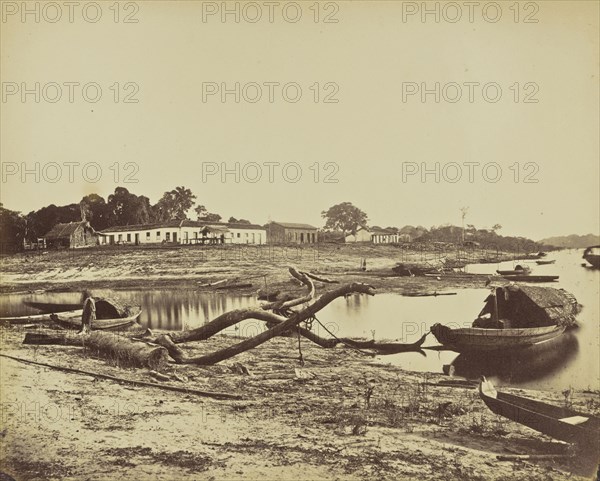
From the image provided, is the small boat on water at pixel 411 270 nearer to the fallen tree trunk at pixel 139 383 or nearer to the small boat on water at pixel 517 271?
the small boat on water at pixel 517 271

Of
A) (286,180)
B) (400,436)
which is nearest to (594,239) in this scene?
(400,436)

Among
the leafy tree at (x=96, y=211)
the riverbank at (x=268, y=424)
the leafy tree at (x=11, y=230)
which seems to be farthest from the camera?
the leafy tree at (x=11, y=230)

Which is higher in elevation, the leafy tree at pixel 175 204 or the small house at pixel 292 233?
the leafy tree at pixel 175 204

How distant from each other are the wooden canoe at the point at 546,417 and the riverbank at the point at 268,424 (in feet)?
0.27

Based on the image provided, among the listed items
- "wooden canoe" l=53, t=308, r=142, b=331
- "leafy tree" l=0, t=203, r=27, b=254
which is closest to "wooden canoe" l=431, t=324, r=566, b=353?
"wooden canoe" l=53, t=308, r=142, b=331

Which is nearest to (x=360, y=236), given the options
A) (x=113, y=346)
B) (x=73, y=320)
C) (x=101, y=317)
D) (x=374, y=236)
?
(x=374, y=236)

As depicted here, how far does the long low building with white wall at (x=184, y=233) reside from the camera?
345 centimetres

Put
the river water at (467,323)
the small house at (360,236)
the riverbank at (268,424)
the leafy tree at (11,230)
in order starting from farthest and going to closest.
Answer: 1. the leafy tree at (11,230)
2. the small house at (360,236)
3. the river water at (467,323)
4. the riverbank at (268,424)

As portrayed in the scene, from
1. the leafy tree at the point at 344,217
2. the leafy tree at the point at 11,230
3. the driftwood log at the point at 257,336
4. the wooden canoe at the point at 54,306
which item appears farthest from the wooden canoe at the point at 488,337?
the leafy tree at the point at 11,230

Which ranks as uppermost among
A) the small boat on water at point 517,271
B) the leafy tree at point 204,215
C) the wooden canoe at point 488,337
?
the leafy tree at point 204,215

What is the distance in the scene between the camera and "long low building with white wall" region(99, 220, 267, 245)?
3.45 m

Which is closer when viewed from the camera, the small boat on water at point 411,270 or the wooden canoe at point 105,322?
the small boat on water at point 411,270

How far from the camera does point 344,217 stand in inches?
133

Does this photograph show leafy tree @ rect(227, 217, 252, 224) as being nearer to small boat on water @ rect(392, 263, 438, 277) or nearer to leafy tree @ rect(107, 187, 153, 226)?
leafy tree @ rect(107, 187, 153, 226)
